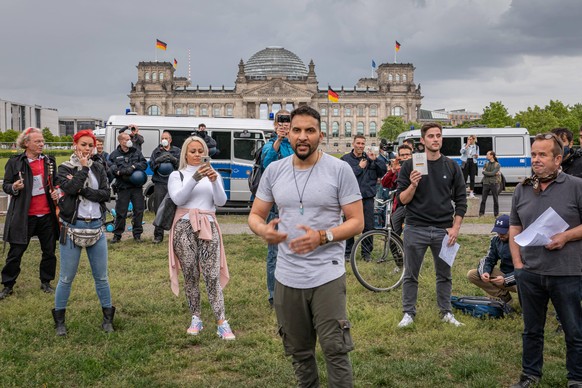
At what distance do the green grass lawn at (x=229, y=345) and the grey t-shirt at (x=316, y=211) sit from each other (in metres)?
1.51

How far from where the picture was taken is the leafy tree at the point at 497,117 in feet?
223

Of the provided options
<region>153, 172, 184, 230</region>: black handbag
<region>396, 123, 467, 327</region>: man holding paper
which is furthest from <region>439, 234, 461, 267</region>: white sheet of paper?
<region>153, 172, 184, 230</region>: black handbag

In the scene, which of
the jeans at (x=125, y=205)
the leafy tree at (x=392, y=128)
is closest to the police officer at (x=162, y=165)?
the jeans at (x=125, y=205)

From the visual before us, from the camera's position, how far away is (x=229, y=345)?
5840 mm

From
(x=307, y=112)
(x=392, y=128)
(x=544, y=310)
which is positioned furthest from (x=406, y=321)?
(x=392, y=128)

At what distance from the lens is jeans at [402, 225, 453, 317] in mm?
6297

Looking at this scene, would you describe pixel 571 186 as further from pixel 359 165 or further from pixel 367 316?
pixel 359 165

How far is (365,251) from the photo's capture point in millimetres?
8633

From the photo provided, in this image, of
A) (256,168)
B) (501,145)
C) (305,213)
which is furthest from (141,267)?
(501,145)

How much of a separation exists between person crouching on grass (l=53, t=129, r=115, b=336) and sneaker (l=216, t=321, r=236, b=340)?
3.92ft

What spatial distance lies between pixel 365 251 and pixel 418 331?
8.16 ft

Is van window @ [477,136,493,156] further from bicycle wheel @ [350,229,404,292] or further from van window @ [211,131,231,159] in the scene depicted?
bicycle wheel @ [350,229,404,292]

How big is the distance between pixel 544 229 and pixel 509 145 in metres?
23.1

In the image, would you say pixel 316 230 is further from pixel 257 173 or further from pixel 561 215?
pixel 257 173
